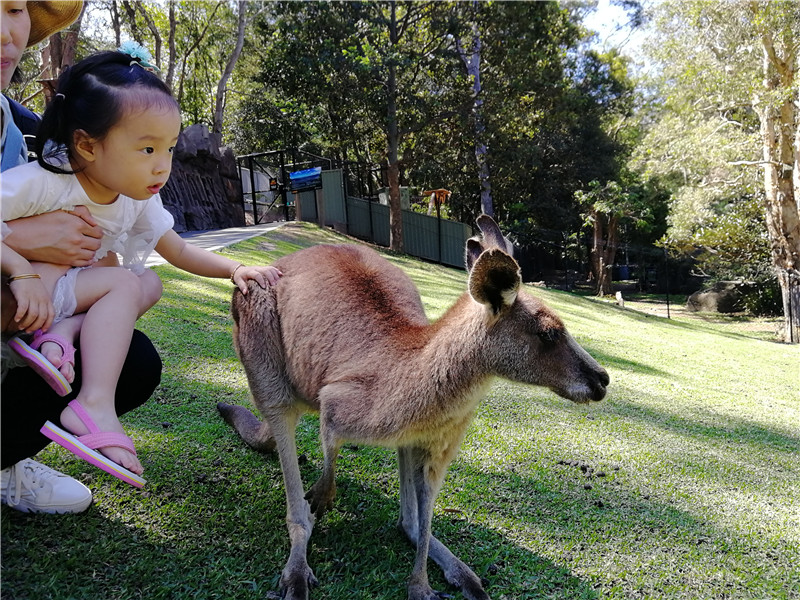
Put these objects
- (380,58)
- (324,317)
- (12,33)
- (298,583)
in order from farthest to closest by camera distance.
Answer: (380,58)
(324,317)
(298,583)
(12,33)

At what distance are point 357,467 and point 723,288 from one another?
1939 cm

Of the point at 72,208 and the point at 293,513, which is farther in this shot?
the point at 293,513

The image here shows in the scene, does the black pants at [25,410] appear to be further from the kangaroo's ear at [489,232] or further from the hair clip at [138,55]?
the kangaroo's ear at [489,232]

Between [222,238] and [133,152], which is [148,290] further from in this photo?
[222,238]

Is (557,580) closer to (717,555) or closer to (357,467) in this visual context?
(717,555)

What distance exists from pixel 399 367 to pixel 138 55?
1.34 meters

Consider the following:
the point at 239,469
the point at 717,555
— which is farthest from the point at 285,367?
the point at 717,555

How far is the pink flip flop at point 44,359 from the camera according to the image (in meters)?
1.72

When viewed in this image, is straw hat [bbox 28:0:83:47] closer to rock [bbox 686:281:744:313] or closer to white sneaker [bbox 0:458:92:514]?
white sneaker [bbox 0:458:92:514]

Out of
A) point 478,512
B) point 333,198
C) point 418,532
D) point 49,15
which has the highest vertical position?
point 333,198

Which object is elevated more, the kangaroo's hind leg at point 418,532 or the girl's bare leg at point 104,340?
the girl's bare leg at point 104,340

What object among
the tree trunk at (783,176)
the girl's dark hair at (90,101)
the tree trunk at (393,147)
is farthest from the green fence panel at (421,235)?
the girl's dark hair at (90,101)

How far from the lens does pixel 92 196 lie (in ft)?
6.55

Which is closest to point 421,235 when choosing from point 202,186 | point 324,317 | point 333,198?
point 333,198
